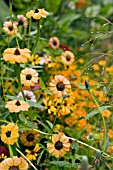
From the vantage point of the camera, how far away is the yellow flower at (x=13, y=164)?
975 mm

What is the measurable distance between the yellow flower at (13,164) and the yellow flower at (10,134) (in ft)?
0.16

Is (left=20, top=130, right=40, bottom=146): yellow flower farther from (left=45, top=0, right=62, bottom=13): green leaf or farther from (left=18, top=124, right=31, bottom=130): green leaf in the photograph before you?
(left=45, top=0, right=62, bottom=13): green leaf

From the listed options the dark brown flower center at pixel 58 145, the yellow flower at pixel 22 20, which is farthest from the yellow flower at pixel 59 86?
the yellow flower at pixel 22 20

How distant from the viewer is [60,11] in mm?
2346

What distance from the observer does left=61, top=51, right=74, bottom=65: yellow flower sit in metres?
1.38

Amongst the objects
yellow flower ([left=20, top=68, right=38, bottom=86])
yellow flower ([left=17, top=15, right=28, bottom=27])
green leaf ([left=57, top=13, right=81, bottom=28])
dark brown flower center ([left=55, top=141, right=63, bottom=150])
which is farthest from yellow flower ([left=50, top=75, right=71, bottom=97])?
green leaf ([left=57, top=13, right=81, bottom=28])

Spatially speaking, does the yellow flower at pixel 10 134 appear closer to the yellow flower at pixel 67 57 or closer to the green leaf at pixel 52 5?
the yellow flower at pixel 67 57

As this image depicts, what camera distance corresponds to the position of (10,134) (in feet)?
3.39

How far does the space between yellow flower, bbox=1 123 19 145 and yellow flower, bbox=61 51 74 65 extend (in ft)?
1.28

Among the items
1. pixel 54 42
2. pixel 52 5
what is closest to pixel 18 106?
pixel 54 42

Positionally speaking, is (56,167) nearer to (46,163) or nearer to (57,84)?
(46,163)

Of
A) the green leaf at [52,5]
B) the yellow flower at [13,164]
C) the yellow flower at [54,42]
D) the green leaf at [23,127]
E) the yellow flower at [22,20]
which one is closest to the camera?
the yellow flower at [13,164]

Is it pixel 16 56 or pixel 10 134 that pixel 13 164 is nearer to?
pixel 10 134

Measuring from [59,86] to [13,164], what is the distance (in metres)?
0.27
